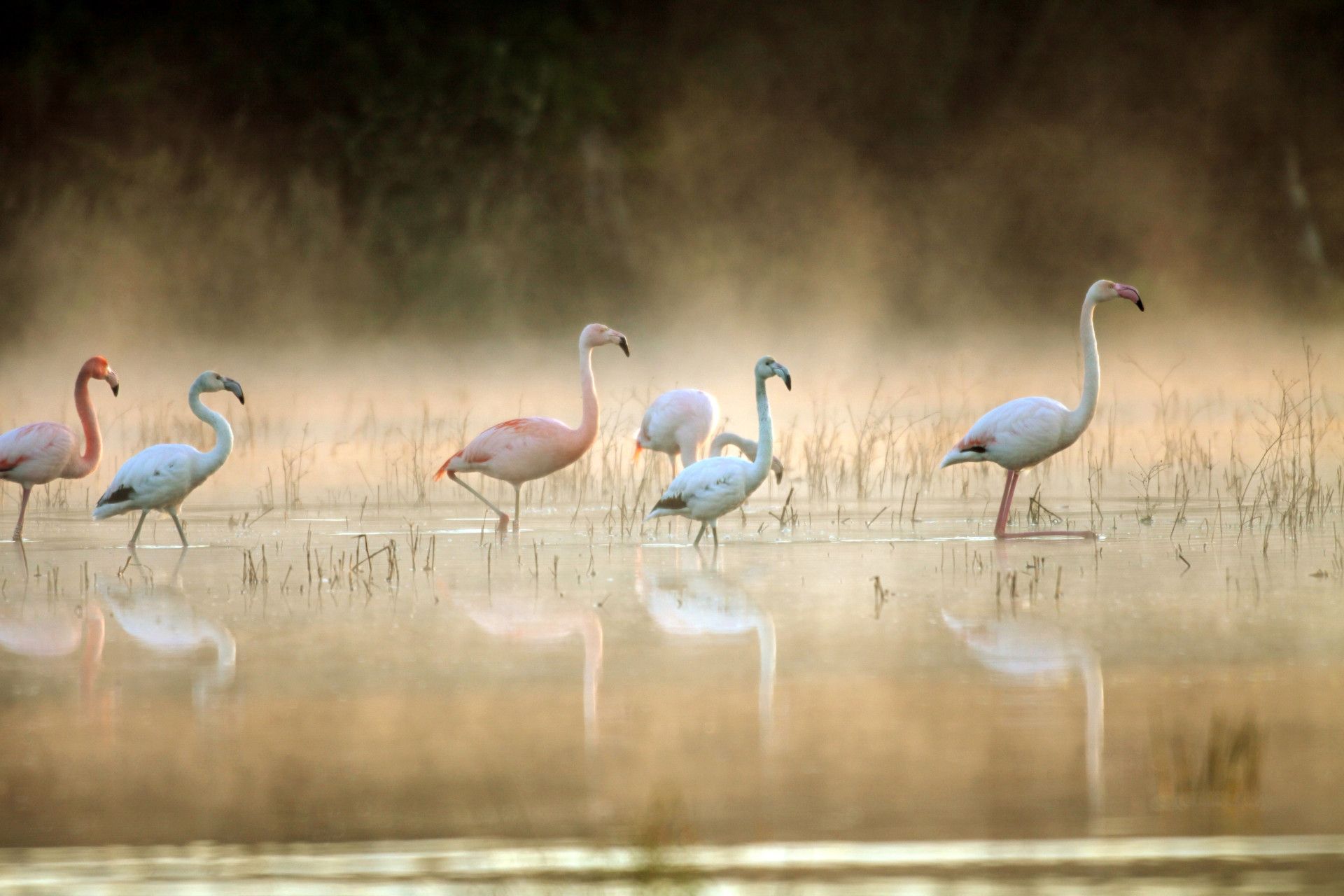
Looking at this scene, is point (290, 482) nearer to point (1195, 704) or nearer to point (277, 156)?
point (1195, 704)

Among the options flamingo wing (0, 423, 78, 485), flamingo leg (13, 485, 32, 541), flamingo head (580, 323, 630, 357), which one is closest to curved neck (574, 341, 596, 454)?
flamingo head (580, 323, 630, 357)

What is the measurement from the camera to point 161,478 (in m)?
8.35

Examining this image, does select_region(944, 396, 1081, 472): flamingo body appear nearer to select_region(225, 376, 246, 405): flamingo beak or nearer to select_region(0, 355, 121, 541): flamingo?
select_region(225, 376, 246, 405): flamingo beak

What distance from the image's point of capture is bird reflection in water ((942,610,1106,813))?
452 cm

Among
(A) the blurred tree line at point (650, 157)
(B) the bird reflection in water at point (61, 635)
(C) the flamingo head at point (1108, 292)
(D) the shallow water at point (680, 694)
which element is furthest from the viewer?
(A) the blurred tree line at point (650, 157)

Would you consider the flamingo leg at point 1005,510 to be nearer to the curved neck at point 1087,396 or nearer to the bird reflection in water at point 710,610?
the curved neck at point 1087,396

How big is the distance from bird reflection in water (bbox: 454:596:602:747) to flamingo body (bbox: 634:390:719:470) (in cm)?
434

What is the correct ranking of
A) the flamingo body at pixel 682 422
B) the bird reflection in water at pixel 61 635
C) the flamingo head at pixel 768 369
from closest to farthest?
the bird reflection in water at pixel 61 635 < the flamingo head at pixel 768 369 < the flamingo body at pixel 682 422

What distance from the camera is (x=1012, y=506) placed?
988cm

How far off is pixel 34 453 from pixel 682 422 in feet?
12.2

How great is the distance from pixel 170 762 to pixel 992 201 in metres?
35.3

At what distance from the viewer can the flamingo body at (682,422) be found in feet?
35.6

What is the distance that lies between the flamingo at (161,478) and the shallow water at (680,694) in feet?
1.79

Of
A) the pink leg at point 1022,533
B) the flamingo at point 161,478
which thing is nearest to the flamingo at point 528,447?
the flamingo at point 161,478
